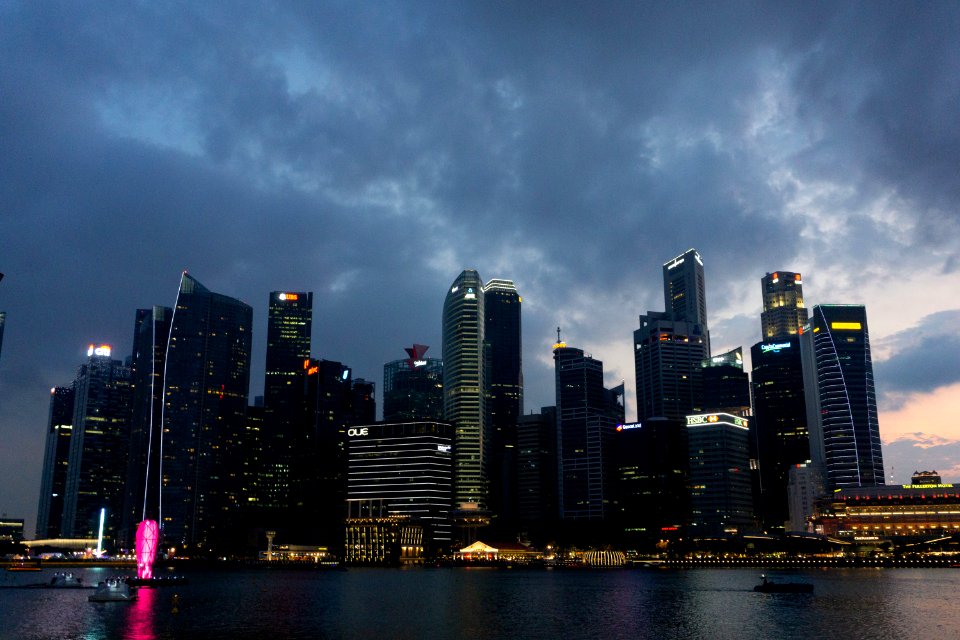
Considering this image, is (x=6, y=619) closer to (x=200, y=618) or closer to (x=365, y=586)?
(x=200, y=618)

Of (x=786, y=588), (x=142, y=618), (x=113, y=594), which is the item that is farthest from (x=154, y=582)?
(x=786, y=588)

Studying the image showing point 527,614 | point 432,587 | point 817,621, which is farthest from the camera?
point 432,587

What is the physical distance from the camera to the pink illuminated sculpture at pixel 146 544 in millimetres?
133000

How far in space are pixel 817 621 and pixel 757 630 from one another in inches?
459

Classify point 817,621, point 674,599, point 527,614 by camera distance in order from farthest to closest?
point 674,599, point 527,614, point 817,621

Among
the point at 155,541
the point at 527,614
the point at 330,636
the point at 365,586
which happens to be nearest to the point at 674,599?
the point at 527,614

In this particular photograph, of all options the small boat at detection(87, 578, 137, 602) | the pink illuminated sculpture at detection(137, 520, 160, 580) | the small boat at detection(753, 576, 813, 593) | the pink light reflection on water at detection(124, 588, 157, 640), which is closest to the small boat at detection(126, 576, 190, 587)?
the pink illuminated sculpture at detection(137, 520, 160, 580)

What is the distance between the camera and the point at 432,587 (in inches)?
6038

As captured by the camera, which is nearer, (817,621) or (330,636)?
(330,636)

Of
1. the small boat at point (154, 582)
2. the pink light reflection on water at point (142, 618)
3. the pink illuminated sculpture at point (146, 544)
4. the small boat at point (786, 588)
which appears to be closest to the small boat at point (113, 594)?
the pink light reflection on water at point (142, 618)

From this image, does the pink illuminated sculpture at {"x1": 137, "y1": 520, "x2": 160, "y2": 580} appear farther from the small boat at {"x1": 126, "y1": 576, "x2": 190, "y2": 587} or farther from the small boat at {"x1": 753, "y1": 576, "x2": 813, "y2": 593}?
the small boat at {"x1": 753, "y1": 576, "x2": 813, "y2": 593}

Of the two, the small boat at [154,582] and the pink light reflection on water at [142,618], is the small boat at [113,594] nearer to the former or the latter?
the pink light reflection on water at [142,618]

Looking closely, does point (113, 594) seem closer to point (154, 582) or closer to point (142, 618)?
point (142, 618)

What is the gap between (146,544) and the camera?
447 feet
